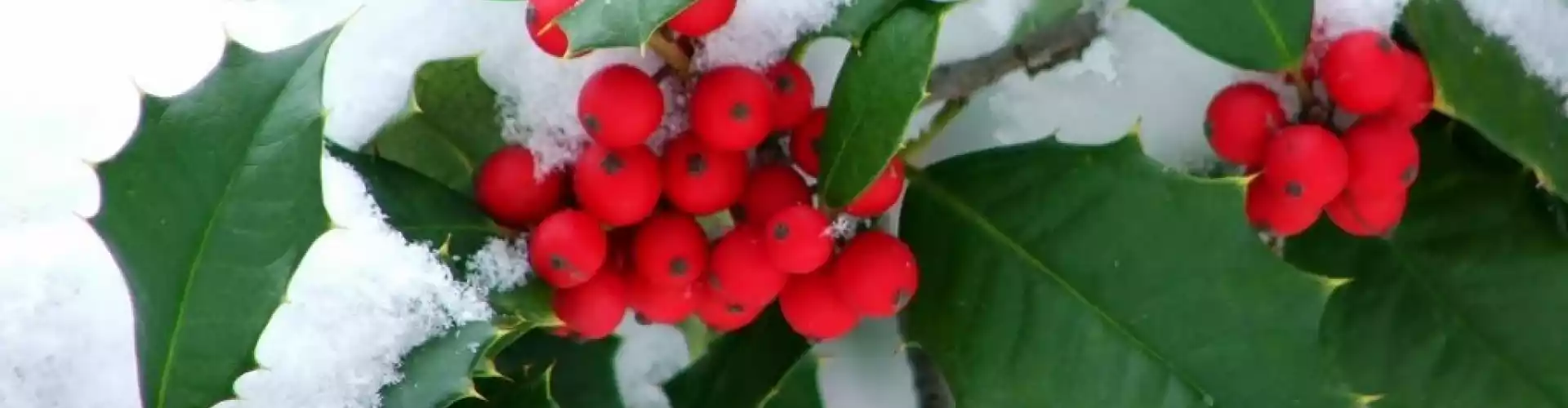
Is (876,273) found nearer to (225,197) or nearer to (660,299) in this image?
(660,299)

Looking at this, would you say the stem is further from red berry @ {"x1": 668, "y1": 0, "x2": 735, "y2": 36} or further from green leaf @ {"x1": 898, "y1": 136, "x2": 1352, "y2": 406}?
red berry @ {"x1": 668, "y1": 0, "x2": 735, "y2": 36}

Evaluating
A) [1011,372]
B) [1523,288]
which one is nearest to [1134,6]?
[1011,372]

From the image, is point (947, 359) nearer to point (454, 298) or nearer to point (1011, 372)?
point (1011, 372)

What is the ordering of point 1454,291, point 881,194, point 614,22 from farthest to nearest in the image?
point 1454,291 < point 881,194 < point 614,22

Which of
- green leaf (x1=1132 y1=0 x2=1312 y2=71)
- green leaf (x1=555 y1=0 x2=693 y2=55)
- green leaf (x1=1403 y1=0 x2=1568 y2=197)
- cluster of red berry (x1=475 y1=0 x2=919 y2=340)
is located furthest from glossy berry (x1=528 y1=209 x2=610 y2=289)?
green leaf (x1=1403 y1=0 x2=1568 y2=197)

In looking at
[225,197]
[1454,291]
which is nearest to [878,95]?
[225,197]
